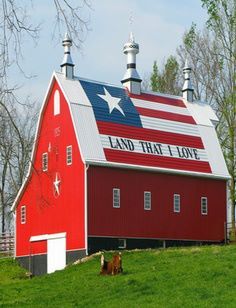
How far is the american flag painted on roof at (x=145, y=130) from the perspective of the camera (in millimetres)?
34625

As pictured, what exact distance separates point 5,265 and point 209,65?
771 inches

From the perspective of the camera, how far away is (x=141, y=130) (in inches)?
1417

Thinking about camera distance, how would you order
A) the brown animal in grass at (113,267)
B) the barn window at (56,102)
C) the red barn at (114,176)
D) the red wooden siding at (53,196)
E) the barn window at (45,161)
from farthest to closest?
the barn window at (45,161)
the barn window at (56,102)
the red barn at (114,176)
the red wooden siding at (53,196)
the brown animal in grass at (113,267)

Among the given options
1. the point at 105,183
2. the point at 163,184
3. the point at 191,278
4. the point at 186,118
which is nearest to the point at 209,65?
the point at 186,118

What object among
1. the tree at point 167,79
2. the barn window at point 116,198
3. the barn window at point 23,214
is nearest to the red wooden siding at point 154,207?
the barn window at point 116,198

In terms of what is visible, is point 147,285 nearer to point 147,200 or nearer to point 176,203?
point 147,200

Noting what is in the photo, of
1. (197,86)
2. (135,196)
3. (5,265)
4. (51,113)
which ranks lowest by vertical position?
(5,265)

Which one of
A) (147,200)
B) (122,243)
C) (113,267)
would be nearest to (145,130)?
(147,200)

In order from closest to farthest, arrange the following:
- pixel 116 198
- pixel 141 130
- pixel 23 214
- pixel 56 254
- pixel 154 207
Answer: pixel 116 198
pixel 56 254
pixel 154 207
pixel 141 130
pixel 23 214

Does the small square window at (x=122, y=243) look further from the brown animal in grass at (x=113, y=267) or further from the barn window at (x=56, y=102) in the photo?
the brown animal in grass at (x=113, y=267)

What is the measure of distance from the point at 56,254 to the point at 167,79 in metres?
23.9

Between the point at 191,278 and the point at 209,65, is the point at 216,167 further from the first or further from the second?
the point at 191,278

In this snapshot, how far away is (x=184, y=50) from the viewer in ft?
167

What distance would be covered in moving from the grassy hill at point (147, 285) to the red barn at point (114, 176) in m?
3.84
